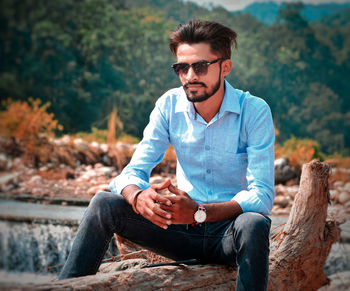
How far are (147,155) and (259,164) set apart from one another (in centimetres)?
44

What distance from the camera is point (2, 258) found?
11.7 ft

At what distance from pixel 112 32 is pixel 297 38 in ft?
19.7

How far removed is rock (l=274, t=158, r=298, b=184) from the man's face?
191 inches

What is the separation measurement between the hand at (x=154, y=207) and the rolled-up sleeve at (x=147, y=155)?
5.3 inches

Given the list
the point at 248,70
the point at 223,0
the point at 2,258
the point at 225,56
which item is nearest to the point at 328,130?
the point at 248,70

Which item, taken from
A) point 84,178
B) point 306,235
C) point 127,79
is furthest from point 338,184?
point 127,79

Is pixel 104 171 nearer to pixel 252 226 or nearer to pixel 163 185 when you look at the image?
pixel 163 185

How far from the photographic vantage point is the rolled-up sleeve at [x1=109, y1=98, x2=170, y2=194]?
5.01 feet

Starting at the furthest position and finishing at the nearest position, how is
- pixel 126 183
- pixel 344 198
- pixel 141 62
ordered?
pixel 141 62, pixel 344 198, pixel 126 183

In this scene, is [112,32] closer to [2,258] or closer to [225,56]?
[2,258]

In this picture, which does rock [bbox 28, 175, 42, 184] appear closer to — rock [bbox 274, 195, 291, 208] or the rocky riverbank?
the rocky riverbank

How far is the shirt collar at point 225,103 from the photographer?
63.1 inches

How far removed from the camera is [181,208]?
1.35 metres

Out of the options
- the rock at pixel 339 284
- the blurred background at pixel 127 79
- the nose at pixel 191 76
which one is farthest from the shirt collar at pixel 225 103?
the blurred background at pixel 127 79
